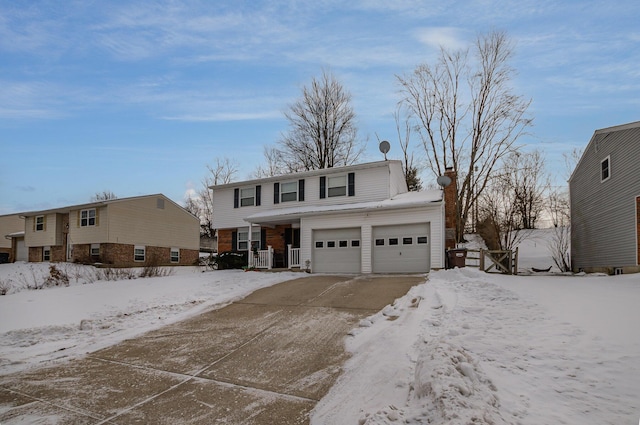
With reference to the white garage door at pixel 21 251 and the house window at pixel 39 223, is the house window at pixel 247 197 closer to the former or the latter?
the house window at pixel 39 223

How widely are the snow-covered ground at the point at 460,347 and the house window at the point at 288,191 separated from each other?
1039 centimetres

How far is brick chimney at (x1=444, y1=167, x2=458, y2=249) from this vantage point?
61.7ft

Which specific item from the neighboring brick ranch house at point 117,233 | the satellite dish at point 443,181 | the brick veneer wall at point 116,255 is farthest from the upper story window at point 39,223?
the satellite dish at point 443,181

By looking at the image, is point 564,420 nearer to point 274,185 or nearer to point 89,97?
point 89,97

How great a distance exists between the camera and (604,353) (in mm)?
4492

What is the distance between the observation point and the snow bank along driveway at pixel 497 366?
3.36 m

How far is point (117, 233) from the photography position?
27.0 metres

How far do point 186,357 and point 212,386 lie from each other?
152cm

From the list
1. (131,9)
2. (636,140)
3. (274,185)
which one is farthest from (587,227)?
(131,9)

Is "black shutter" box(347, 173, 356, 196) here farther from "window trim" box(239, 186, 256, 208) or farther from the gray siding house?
the gray siding house

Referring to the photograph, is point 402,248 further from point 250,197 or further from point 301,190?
point 250,197

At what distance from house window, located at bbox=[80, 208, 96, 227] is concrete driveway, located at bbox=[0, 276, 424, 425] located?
2304 cm

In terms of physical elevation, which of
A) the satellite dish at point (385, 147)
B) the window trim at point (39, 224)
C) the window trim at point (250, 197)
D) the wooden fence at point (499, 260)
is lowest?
the wooden fence at point (499, 260)

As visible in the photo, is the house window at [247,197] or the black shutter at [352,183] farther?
the house window at [247,197]
